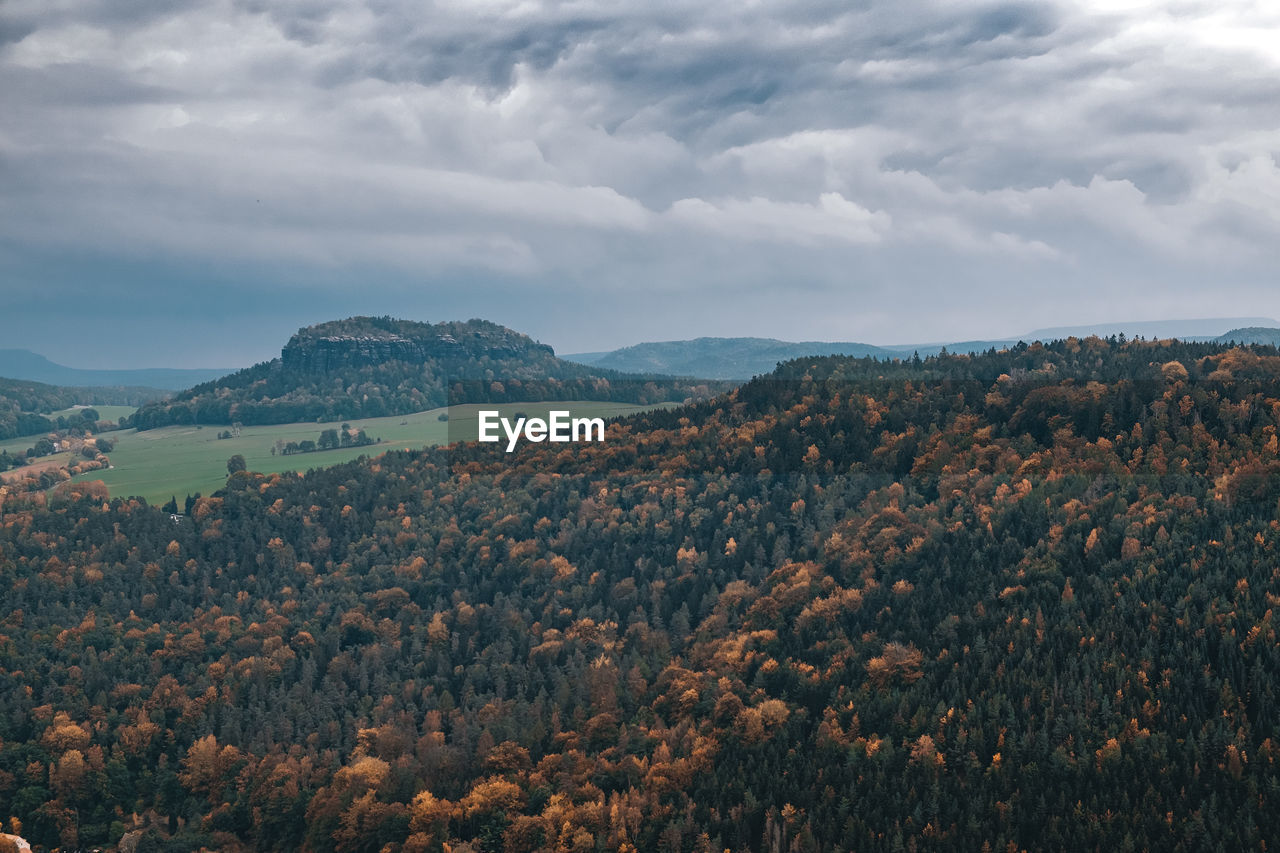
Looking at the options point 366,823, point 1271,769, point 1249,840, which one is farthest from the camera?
point 366,823

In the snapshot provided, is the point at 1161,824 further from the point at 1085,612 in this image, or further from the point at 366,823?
the point at 366,823

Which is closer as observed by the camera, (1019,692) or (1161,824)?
(1161,824)

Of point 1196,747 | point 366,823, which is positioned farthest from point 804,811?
point 366,823

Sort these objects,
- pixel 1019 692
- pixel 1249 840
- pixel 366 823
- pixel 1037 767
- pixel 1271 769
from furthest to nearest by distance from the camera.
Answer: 1. pixel 366 823
2. pixel 1019 692
3. pixel 1037 767
4. pixel 1271 769
5. pixel 1249 840

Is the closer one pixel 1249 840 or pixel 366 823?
pixel 1249 840

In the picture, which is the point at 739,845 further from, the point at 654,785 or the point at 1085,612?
the point at 1085,612

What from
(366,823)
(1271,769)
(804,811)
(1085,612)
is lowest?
(366,823)

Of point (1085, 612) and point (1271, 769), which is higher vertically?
point (1085, 612)

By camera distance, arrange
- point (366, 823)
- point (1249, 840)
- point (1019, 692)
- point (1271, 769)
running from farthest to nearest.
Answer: point (366, 823), point (1019, 692), point (1271, 769), point (1249, 840)

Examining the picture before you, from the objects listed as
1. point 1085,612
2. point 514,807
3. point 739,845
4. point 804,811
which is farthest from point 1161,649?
point 514,807

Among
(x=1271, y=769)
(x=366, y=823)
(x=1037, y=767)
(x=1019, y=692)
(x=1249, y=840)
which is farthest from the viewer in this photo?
(x=366, y=823)
